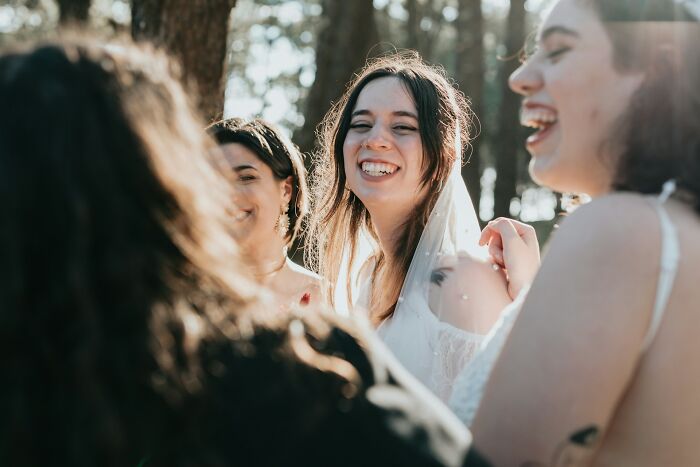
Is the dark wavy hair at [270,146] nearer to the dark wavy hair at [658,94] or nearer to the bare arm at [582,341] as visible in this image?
the dark wavy hair at [658,94]

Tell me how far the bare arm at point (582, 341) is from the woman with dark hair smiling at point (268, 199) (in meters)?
2.81

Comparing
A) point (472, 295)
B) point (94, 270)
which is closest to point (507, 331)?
point (472, 295)

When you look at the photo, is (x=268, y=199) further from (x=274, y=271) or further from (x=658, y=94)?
(x=658, y=94)

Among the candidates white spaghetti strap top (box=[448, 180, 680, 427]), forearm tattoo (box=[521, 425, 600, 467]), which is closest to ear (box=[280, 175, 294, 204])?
white spaghetti strap top (box=[448, 180, 680, 427])

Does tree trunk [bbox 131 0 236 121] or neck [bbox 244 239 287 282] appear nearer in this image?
neck [bbox 244 239 287 282]

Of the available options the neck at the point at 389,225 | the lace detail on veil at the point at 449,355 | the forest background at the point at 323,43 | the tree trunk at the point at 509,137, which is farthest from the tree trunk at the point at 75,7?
the lace detail on veil at the point at 449,355

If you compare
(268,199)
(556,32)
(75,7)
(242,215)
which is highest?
(75,7)

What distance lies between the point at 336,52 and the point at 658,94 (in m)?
8.24

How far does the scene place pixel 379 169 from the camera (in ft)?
12.7

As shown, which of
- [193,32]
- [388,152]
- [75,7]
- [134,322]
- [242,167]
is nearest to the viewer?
[134,322]

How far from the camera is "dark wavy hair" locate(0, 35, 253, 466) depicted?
117cm

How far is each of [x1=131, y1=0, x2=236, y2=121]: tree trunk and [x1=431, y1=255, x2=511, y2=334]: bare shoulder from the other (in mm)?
2582

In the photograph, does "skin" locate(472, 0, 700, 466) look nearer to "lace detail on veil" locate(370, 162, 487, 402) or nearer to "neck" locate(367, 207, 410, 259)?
"lace detail on veil" locate(370, 162, 487, 402)

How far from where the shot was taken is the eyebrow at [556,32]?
1840 mm
